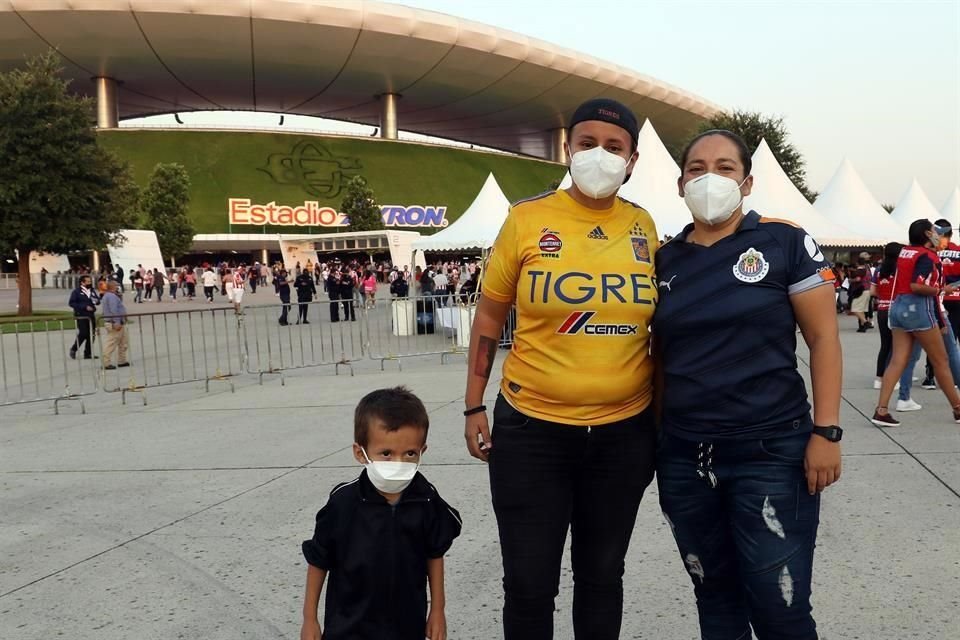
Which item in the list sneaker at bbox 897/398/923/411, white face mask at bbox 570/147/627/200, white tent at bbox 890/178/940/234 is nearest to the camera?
white face mask at bbox 570/147/627/200

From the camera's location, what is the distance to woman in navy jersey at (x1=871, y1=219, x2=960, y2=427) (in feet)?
19.3

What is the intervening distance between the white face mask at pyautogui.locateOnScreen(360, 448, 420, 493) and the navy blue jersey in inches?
32.2

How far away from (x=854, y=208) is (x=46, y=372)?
22.1m

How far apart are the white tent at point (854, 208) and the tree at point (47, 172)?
23.0 metres

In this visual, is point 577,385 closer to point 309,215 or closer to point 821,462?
point 821,462

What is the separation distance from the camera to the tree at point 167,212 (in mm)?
47562

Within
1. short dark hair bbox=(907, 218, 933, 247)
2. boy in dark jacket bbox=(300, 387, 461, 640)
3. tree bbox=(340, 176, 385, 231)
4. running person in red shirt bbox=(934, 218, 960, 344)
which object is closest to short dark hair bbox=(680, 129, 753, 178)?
boy in dark jacket bbox=(300, 387, 461, 640)

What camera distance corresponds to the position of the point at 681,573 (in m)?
3.44

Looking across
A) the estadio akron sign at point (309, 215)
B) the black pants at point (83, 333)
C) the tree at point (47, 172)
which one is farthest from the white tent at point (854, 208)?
the estadio akron sign at point (309, 215)

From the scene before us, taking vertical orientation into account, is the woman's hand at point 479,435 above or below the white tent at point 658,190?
below

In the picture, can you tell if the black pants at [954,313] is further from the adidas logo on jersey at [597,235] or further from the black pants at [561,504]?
the adidas logo on jersey at [597,235]

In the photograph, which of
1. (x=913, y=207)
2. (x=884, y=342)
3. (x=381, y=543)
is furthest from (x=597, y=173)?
(x=913, y=207)

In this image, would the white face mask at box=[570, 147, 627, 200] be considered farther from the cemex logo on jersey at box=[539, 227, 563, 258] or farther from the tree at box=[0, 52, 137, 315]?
the tree at box=[0, 52, 137, 315]

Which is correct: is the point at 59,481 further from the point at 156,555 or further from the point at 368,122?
the point at 368,122
